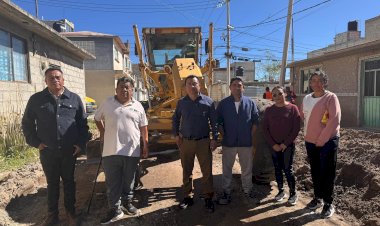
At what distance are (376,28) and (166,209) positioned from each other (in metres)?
23.7

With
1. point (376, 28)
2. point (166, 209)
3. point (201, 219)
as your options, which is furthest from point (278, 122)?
point (376, 28)

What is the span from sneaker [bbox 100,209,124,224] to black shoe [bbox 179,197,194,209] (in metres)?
0.84

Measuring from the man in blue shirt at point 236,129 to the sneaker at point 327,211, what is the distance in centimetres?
107

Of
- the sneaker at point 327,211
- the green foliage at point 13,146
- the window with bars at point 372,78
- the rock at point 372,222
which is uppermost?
the window with bars at point 372,78

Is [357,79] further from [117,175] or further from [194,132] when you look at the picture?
[117,175]

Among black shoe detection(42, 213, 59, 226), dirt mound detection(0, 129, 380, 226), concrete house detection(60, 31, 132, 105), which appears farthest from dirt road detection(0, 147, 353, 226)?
concrete house detection(60, 31, 132, 105)

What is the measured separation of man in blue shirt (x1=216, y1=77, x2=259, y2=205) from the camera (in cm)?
465

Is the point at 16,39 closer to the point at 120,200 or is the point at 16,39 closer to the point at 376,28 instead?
the point at 120,200

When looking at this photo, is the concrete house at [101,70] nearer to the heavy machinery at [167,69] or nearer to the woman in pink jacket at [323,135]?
the heavy machinery at [167,69]

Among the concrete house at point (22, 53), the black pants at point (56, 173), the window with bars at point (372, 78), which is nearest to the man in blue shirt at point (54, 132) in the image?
the black pants at point (56, 173)

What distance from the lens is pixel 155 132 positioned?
21.3 feet

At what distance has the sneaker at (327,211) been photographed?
13.8 feet

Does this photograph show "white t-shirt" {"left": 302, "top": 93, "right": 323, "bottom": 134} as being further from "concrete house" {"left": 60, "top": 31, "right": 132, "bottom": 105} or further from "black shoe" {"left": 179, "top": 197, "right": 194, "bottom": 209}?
"concrete house" {"left": 60, "top": 31, "right": 132, "bottom": 105}

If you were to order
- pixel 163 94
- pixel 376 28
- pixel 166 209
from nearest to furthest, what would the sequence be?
pixel 166 209
pixel 163 94
pixel 376 28
